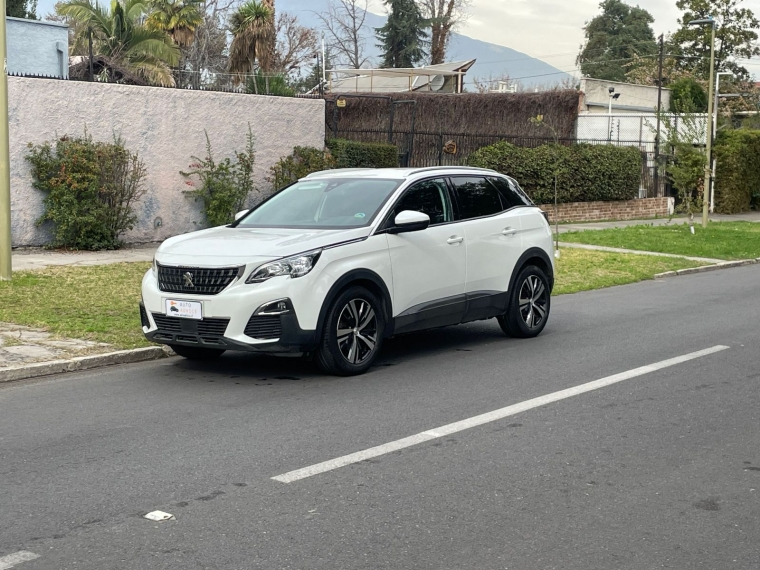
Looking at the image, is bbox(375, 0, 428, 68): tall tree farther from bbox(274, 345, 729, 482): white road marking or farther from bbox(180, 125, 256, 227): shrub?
bbox(274, 345, 729, 482): white road marking

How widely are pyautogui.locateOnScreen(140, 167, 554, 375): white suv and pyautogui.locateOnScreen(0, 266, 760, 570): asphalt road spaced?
1.35 feet

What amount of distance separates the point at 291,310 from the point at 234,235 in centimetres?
125

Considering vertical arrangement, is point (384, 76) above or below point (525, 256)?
above

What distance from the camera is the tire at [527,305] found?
1041 centimetres

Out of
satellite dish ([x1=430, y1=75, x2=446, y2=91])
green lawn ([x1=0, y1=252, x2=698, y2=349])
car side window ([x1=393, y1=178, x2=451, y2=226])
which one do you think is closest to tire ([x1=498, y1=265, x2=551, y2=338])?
car side window ([x1=393, y1=178, x2=451, y2=226])

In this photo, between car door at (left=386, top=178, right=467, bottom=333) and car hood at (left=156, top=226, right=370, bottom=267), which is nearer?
car hood at (left=156, top=226, right=370, bottom=267)

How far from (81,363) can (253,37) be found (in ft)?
86.8

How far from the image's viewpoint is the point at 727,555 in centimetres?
461

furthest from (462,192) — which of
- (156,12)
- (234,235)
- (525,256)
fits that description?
Result: (156,12)

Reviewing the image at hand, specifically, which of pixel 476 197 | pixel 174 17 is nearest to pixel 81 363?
pixel 476 197

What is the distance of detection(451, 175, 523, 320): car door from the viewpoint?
978 centimetres

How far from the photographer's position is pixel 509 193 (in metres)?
10.7

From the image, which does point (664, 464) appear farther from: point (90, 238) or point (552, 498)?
point (90, 238)

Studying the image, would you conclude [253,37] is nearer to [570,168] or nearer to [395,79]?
[395,79]
